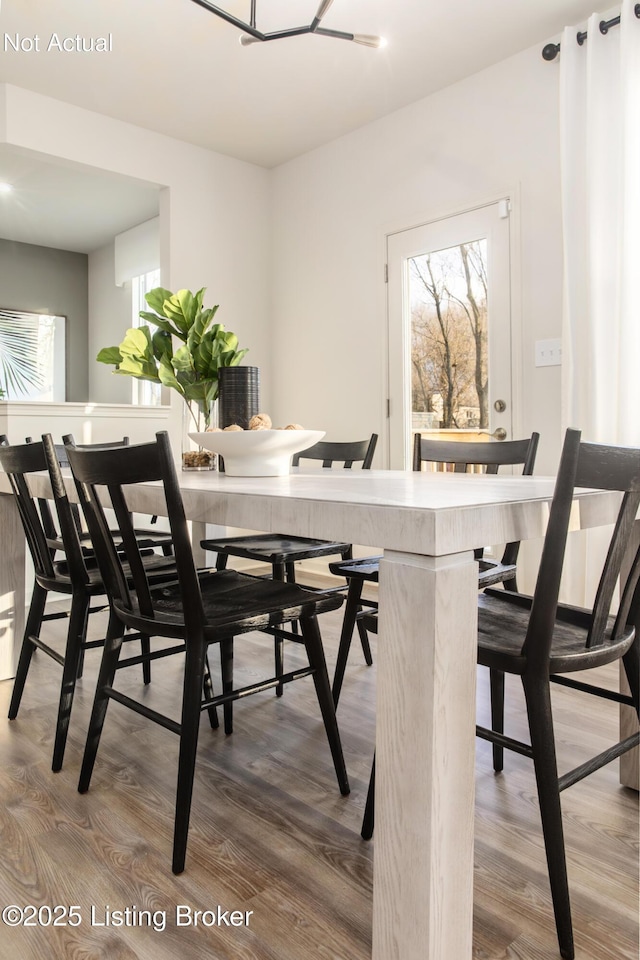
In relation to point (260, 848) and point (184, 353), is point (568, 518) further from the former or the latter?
point (184, 353)

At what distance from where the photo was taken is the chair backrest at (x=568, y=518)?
1.04 m

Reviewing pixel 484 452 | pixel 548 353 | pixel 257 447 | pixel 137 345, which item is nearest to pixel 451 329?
pixel 548 353

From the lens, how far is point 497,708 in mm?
1683

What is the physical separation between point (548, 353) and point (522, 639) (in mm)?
2146

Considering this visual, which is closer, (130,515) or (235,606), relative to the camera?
(130,515)

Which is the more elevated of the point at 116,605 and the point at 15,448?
the point at 15,448

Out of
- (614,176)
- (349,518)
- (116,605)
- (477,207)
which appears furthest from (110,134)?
(349,518)

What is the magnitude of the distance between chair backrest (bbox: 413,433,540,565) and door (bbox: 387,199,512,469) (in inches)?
46.0

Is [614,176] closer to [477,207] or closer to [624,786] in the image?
[477,207]

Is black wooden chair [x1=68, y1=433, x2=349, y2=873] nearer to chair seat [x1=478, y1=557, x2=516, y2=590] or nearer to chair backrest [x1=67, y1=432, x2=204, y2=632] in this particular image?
chair backrest [x1=67, y1=432, x2=204, y2=632]

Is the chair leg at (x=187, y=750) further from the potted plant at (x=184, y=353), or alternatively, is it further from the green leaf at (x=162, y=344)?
the green leaf at (x=162, y=344)

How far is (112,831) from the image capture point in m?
1.42

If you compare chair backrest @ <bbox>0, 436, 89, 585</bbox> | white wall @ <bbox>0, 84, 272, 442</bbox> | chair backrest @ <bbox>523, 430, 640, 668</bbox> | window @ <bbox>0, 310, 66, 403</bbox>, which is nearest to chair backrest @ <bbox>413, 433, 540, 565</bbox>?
chair backrest @ <bbox>523, 430, 640, 668</bbox>

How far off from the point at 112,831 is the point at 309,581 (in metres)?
2.69
